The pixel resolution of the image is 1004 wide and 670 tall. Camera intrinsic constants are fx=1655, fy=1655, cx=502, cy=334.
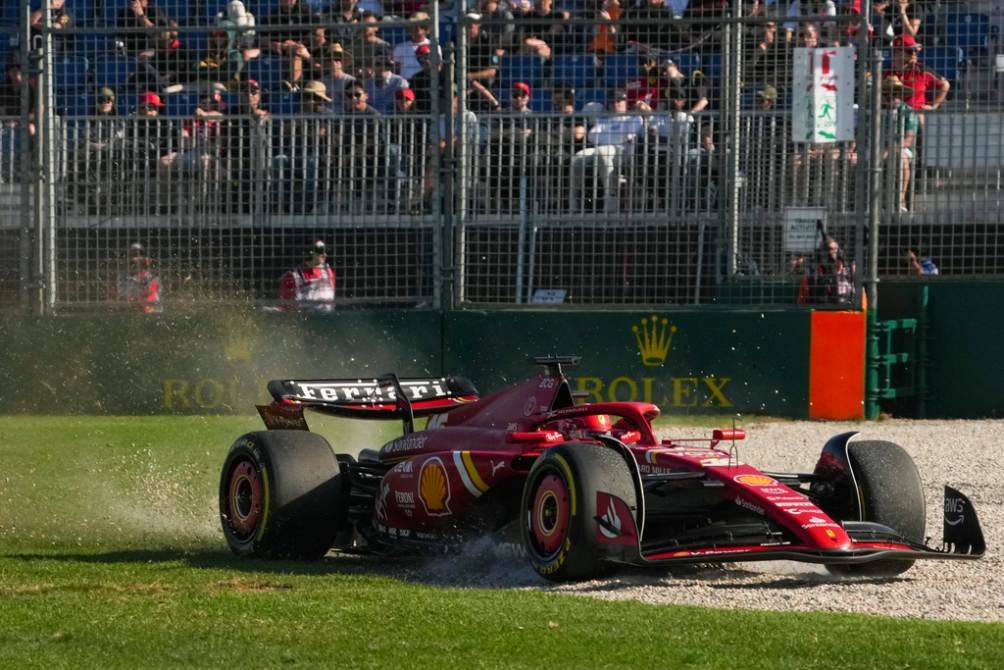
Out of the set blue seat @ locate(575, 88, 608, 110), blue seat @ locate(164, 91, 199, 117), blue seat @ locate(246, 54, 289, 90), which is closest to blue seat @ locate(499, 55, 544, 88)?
blue seat @ locate(575, 88, 608, 110)

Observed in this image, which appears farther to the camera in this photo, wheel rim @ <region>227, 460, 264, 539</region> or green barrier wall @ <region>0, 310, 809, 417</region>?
green barrier wall @ <region>0, 310, 809, 417</region>

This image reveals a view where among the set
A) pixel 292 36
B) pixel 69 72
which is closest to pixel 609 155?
pixel 292 36

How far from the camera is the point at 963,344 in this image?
15797 mm

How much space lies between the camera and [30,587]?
23.4 feet

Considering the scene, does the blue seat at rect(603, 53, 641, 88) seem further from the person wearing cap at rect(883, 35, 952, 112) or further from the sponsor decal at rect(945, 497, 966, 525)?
the sponsor decal at rect(945, 497, 966, 525)

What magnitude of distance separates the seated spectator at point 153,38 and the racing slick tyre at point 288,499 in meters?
7.73

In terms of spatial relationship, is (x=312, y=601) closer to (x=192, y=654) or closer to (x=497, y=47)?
(x=192, y=654)

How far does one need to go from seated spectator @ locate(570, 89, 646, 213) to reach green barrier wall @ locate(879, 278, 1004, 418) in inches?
117

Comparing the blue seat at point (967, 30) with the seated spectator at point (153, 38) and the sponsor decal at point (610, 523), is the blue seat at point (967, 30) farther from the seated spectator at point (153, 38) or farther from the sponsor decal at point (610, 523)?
the sponsor decal at point (610, 523)

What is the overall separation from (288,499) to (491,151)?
7371 millimetres

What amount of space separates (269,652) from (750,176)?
399 inches

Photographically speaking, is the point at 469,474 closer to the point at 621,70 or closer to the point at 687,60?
the point at 621,70

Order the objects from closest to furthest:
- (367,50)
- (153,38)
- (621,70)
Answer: (621,70) < (367,50) < (153,38)

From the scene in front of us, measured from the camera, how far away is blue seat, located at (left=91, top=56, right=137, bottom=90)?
50.8 feet
